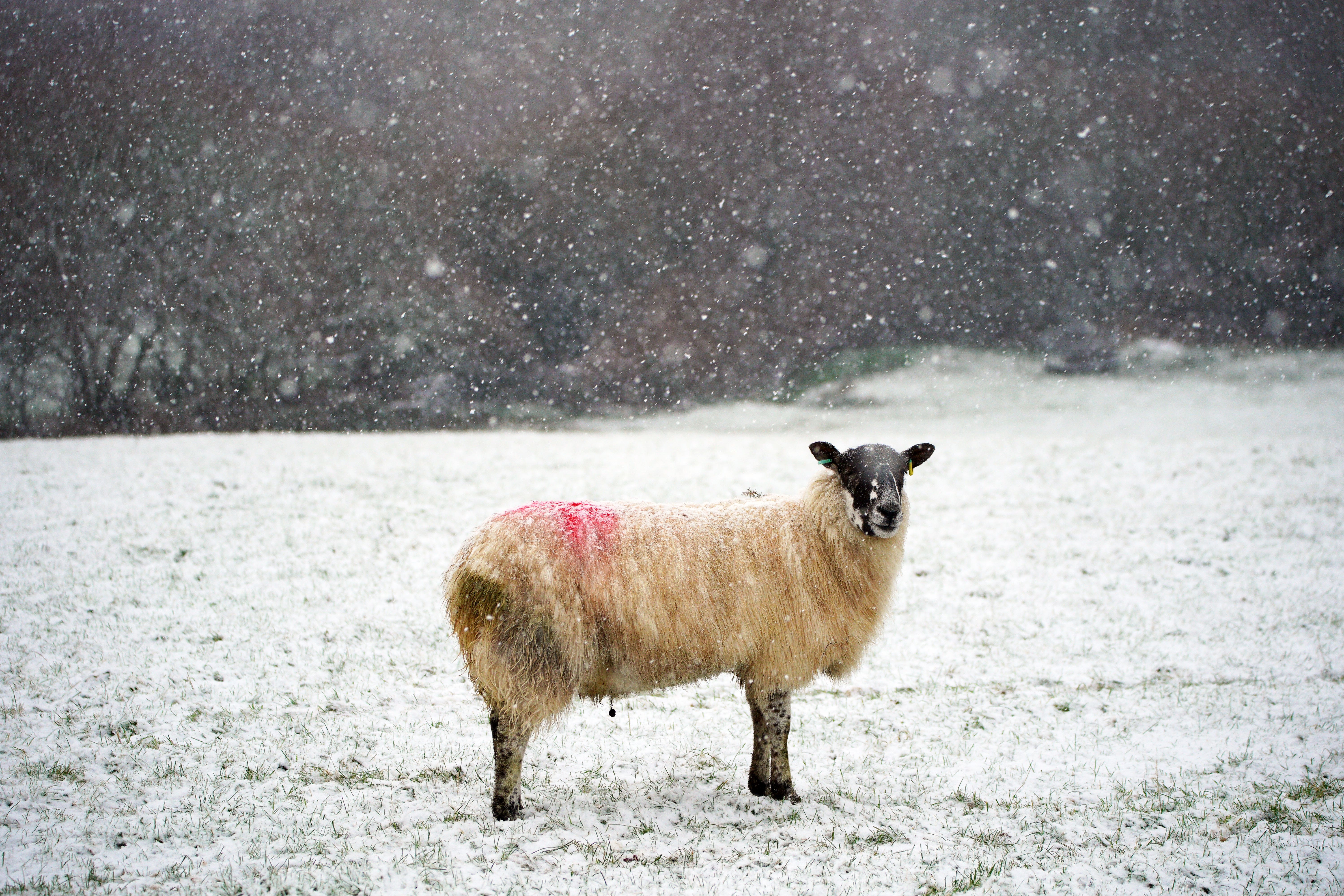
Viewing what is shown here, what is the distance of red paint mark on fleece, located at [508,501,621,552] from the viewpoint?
19.4 ft

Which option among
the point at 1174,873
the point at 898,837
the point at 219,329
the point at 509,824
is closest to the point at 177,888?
the point at 509,824

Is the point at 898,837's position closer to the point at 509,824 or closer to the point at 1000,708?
the point at 509,824

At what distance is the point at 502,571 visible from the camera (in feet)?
18.7

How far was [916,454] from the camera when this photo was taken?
6.74 meters

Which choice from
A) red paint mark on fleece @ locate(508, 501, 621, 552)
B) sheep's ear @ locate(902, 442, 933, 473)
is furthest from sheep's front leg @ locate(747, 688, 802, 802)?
sheep's ear @ locate(902, 442, 933, 473)

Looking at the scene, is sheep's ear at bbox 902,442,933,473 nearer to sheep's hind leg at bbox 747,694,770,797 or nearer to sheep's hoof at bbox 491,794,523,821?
sheep's hind leg at bbox 747,694,770,797

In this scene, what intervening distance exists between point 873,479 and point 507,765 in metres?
3.71

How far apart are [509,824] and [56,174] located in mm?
35310

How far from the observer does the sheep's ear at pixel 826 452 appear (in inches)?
254

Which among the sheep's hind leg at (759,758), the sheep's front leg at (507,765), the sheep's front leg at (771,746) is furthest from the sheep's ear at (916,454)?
the sheep's front leg at (507,765)

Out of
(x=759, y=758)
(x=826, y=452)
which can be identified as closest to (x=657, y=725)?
(x=759, y=758)

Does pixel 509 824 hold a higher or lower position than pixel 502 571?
lower

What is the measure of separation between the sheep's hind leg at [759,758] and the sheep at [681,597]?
1 centimetres

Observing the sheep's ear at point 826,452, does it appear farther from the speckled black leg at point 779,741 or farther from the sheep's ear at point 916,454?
the speckled black leg at point 779,741
